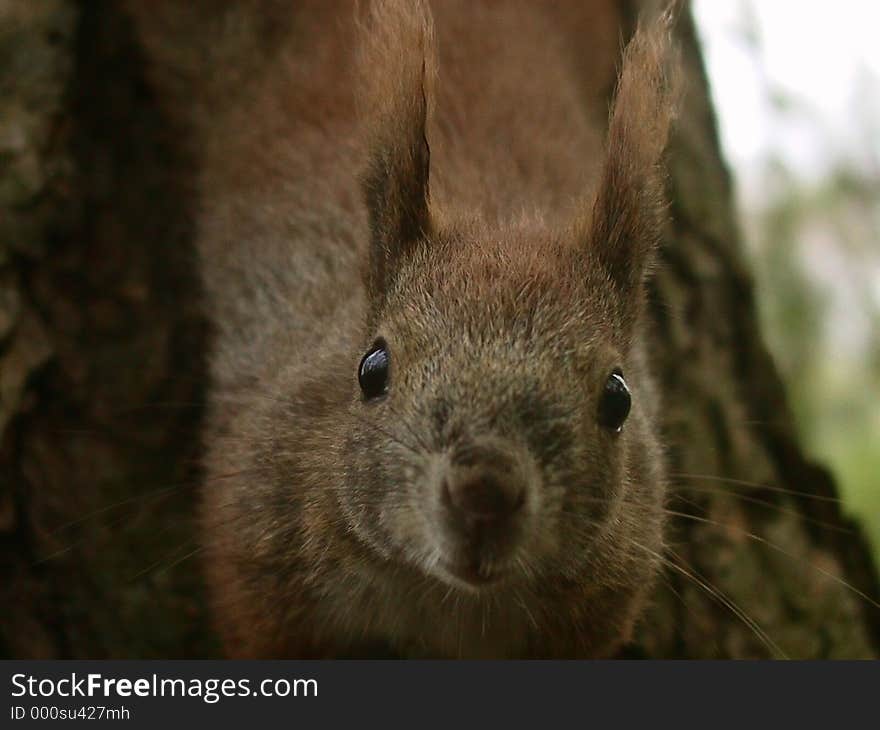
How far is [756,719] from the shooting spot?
327cm

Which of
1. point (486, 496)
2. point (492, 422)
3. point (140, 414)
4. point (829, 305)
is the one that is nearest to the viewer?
point (486, 496)

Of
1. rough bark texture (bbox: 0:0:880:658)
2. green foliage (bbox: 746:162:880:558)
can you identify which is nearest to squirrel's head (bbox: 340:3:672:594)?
rough bark texture (bbox: 0:0:880:658)

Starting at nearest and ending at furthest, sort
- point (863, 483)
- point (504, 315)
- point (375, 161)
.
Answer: point (504, 315) < point (375, 161) < point (863, 483)

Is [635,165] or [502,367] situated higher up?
[635,165]

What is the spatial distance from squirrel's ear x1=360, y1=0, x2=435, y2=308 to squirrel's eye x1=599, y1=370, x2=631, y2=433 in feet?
2.34

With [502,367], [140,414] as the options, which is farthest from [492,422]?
[140,414]

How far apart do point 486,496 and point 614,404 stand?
0.64m

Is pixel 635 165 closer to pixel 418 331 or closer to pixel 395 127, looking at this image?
pixel 395 127

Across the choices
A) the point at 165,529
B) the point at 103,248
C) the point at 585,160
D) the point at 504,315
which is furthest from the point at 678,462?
the point at 103,248

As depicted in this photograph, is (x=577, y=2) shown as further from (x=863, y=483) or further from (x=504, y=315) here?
(x=504, y=315)

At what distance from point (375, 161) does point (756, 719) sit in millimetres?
1903

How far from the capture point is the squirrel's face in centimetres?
272

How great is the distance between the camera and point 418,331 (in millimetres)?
3090

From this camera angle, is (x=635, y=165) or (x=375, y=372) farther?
(x=635, y=165)
